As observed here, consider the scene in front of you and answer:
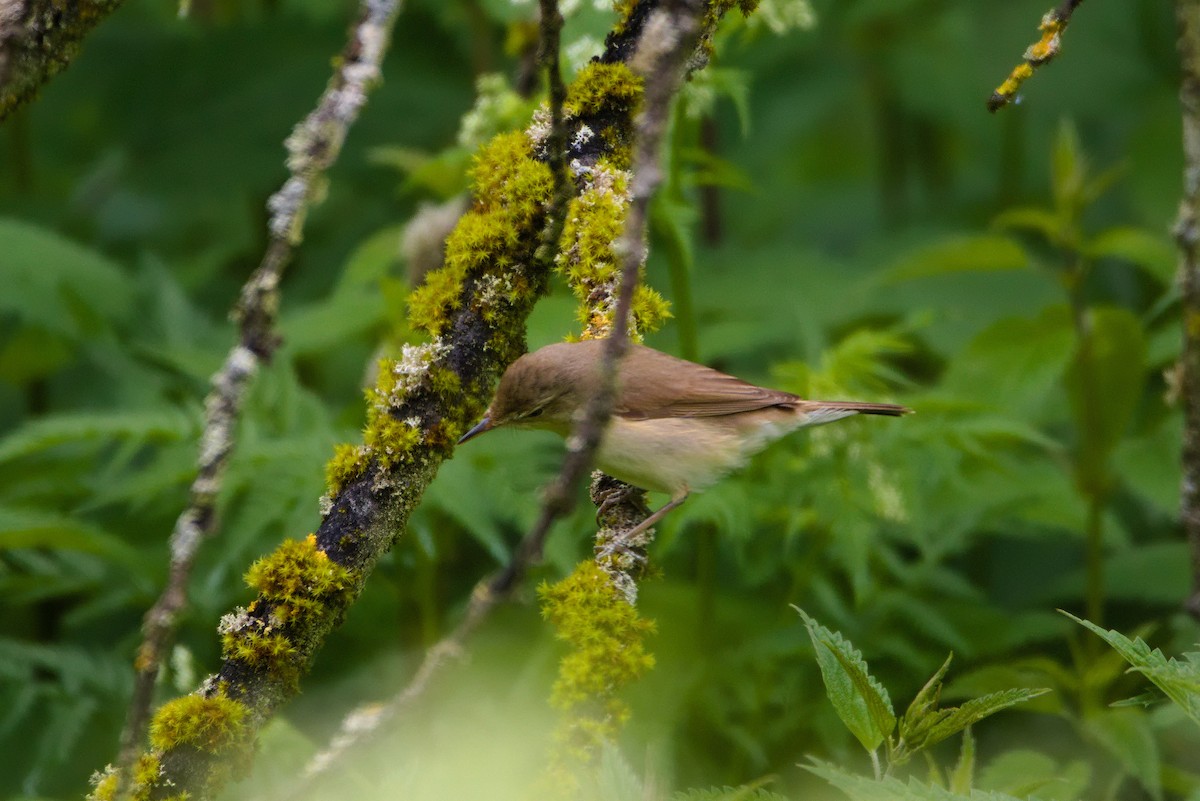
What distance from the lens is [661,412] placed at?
2.81 meters

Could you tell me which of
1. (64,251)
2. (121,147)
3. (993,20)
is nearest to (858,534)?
(64,251)

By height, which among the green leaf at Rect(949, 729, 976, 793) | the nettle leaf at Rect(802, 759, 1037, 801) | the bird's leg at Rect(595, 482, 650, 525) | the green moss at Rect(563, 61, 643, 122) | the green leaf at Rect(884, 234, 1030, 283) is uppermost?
the green moss at Rect(563, 61, 643, 122)

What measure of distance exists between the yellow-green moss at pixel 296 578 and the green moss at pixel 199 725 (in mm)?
165

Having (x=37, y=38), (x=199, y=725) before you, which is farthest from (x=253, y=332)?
(x=37, y=38)

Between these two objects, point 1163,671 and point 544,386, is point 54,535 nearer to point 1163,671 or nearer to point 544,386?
point 544,386

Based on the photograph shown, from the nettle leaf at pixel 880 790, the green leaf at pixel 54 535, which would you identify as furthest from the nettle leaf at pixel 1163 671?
the green leaf at pixel 54 535

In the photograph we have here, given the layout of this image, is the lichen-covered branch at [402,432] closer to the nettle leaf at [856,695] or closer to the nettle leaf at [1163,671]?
the nettle leaf at [856,695]

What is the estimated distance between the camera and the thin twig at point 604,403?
127 centimetres

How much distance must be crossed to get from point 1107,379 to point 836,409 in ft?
3.63

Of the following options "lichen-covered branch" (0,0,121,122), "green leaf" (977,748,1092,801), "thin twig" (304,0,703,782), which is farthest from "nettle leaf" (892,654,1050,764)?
"lichen-covered branch" (0,0,121,122)

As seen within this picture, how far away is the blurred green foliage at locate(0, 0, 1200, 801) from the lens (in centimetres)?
314

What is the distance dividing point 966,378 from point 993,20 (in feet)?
10.6

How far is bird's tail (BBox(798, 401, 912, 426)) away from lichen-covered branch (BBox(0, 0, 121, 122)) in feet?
6.23

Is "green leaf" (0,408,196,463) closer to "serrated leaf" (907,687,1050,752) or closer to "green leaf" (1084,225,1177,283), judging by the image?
"serrated leaf" (907,687,1050,752)
